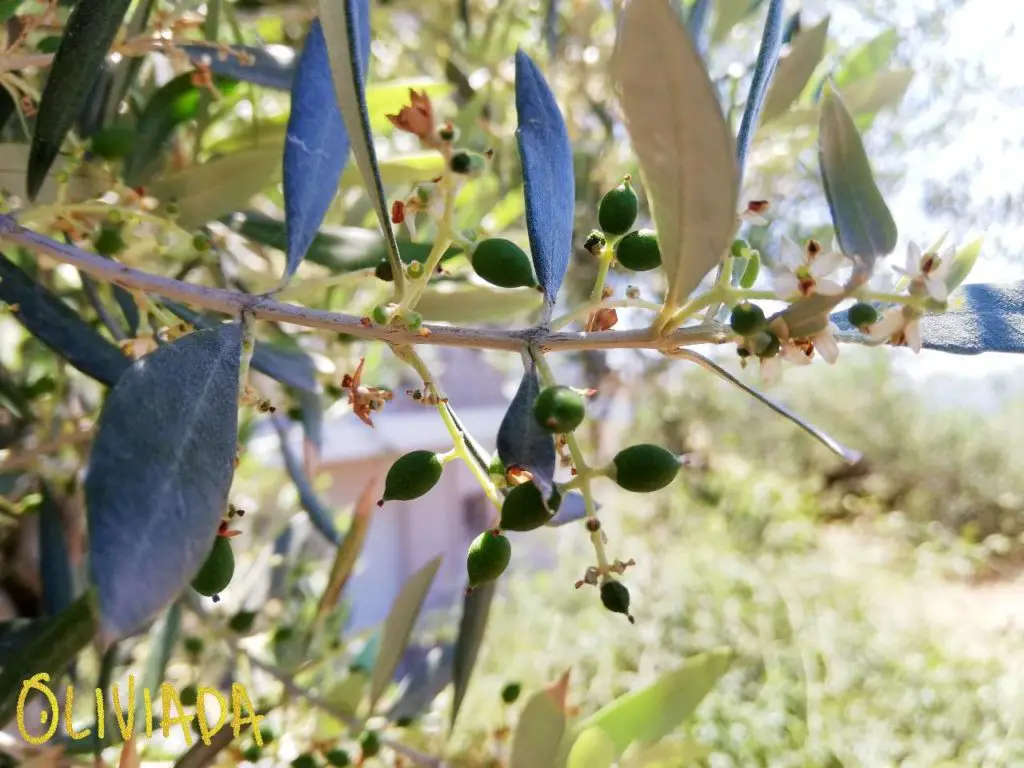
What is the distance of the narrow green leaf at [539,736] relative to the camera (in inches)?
27.0

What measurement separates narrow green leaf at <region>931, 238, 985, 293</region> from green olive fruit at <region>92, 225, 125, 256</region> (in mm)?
616

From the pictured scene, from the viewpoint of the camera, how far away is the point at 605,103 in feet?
6.23

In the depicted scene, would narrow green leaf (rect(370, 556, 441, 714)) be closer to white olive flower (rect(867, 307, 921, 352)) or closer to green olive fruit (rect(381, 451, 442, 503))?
green olive fruit (rect(381, 451, 442, 503))

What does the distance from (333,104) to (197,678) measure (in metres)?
1.05

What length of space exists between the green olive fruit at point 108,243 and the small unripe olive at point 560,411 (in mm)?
483

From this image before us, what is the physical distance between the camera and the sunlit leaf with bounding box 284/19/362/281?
0.52 metres

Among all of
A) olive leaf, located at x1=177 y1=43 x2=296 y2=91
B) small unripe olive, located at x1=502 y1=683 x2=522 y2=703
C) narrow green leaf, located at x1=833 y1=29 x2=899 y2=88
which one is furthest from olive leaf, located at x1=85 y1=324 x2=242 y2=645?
narrow green leaf, located at x1=833 y1=29 x2=899 y2=88

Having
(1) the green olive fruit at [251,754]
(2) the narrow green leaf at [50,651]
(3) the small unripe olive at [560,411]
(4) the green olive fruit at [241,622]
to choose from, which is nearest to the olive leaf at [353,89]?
(3) the small unripe olive at [560,411]

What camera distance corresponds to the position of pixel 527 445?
379mm

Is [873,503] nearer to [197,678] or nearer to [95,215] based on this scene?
[197,678]

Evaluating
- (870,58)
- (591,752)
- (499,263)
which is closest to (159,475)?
(499,263)

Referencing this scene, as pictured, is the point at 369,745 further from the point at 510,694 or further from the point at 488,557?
the point at 488,557

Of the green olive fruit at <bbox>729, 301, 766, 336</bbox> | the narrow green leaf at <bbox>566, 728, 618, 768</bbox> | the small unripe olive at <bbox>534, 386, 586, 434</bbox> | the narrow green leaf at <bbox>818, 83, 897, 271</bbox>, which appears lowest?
the narrow green leaf at <bbox>566, 728, 618, 768</bbox>

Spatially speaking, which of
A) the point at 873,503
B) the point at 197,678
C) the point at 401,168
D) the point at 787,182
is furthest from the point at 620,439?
the point at 401,168
